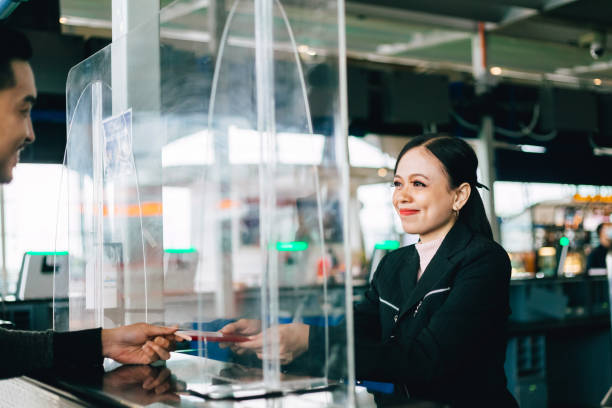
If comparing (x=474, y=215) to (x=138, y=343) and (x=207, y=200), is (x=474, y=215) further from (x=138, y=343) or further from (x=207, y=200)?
(x=138, y=343)

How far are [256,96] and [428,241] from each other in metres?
0.84

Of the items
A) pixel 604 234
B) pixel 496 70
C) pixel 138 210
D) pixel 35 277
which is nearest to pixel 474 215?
pixel 138 210

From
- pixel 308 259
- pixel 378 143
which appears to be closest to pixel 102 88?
pixel 308 259

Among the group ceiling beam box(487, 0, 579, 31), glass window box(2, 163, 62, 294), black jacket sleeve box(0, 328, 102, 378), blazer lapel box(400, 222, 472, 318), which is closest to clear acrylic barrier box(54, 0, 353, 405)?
black jacket sleeve box(0, 328, 102, 378)

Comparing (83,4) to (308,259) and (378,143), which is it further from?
(308,259)

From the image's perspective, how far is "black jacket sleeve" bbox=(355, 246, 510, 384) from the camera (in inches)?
62.4

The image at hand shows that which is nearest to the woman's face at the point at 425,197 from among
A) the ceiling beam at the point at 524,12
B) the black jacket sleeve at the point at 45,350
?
the black jacket sleeve at the point at 45,350

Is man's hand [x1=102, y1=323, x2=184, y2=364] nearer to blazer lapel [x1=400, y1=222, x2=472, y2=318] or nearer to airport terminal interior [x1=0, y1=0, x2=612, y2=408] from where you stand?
airport terminal interior [x1=0, y1=0, x2=612, y2=408]

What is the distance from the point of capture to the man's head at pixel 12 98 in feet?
5.36

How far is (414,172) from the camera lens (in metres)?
1.91

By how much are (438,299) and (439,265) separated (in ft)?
0.29

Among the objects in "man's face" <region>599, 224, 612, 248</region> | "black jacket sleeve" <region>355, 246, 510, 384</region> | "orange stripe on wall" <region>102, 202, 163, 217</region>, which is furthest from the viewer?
"man's face" <region>599, 224, 612, 248</region>

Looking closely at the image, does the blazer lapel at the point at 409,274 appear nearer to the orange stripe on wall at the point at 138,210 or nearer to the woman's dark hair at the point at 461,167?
the woman's dark hair at the point at 461,167

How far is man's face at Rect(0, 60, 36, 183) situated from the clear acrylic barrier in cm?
30
